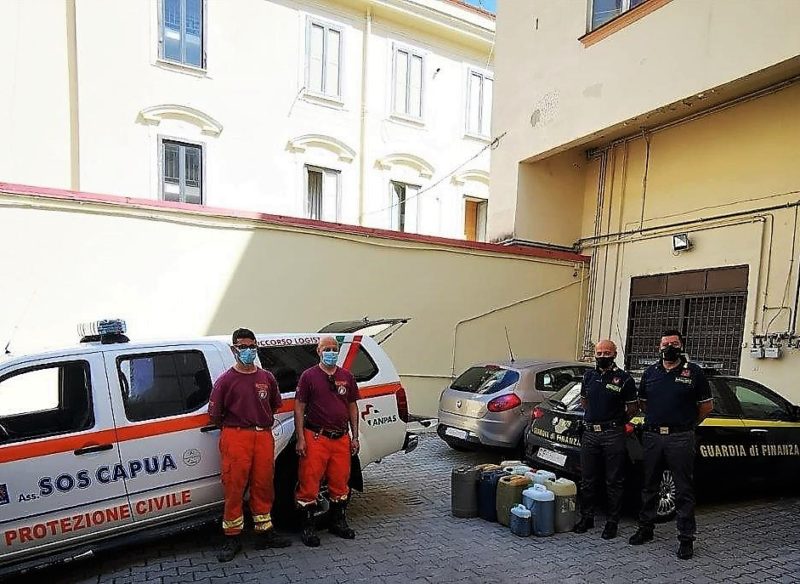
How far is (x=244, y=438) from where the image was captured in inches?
162

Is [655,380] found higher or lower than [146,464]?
higher

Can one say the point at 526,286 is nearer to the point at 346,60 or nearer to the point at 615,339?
the point at 615,339

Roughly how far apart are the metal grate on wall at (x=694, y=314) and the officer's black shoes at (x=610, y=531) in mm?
5160

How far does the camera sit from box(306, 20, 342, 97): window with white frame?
12.9 meters

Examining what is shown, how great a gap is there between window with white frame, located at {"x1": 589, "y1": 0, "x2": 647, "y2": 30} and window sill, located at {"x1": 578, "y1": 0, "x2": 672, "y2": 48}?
170mm

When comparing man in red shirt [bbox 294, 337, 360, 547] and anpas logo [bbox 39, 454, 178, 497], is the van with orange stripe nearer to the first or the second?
anpas logo [bbox 39, 454, 178, 497]

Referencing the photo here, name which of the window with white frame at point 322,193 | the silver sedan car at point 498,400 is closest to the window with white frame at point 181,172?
the window with white frame at point 322,193

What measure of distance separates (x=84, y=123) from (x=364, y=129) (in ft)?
19.6

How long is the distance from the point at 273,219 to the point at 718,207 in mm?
7193

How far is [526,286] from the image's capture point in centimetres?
1077

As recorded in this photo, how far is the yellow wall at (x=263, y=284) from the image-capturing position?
22.7ft

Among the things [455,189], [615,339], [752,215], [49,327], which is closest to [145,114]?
[49,327]

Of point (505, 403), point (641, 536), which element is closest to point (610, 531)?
point (641, 536)

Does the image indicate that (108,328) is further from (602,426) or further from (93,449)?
(602,426)
